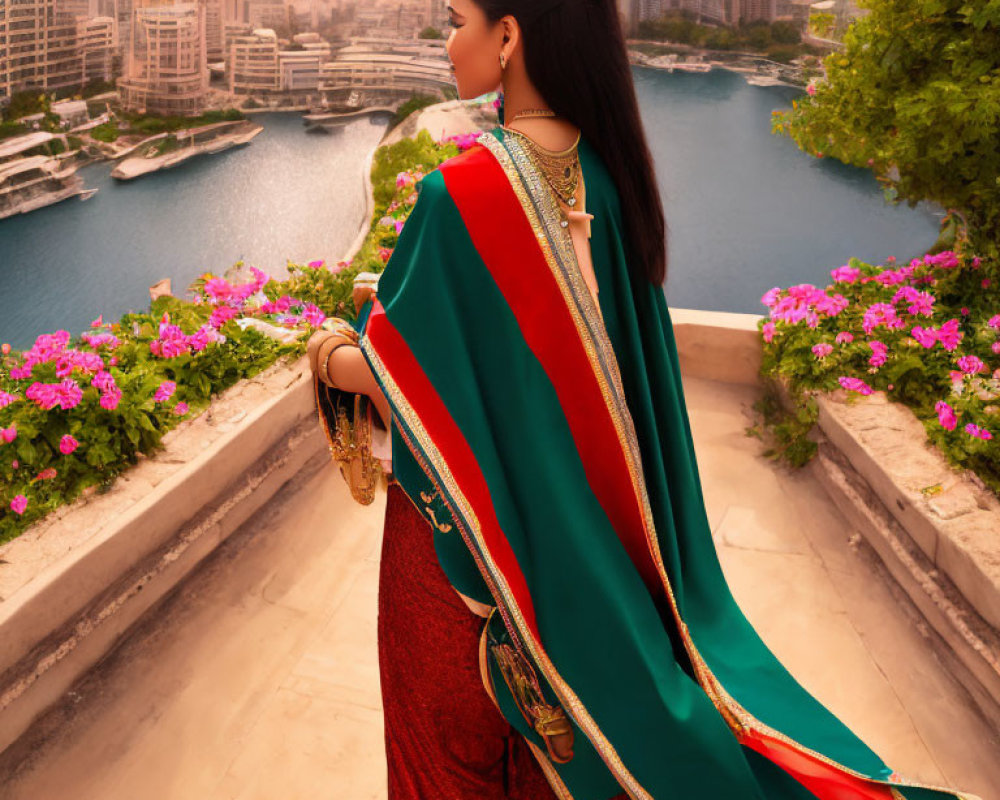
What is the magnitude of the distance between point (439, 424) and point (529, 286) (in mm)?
269

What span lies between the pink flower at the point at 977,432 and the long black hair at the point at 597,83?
73.7 inches

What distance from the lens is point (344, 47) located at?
4094 mm

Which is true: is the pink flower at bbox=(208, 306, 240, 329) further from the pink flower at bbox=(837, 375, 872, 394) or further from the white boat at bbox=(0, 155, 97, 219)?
the pink flower at bbox=(837, 375, 872, 394)

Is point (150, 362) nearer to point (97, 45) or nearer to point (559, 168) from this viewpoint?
point (97, 45)

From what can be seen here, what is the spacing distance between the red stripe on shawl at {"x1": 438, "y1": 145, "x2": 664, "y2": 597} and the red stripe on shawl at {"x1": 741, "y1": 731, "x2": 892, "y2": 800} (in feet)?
1.98

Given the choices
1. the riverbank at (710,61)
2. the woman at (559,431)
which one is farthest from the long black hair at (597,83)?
the riverbank at (710,61)

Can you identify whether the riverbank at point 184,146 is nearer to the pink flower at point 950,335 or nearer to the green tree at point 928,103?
the green tree at point 928,103

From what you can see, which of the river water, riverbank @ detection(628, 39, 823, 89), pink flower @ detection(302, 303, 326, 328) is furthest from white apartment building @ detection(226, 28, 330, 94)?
riverbank @ detection(628, 39, 823, 89)

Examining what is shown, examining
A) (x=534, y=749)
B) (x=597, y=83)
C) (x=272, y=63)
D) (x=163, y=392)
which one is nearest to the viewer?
(x=597, y=83)

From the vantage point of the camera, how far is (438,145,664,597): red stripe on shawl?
148 cm

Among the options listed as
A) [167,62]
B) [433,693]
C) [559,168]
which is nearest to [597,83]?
[559,168]

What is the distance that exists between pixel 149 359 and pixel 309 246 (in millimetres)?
1096

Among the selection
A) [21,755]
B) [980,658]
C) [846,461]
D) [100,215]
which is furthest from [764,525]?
[100,215]

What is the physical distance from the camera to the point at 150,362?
3215mm
